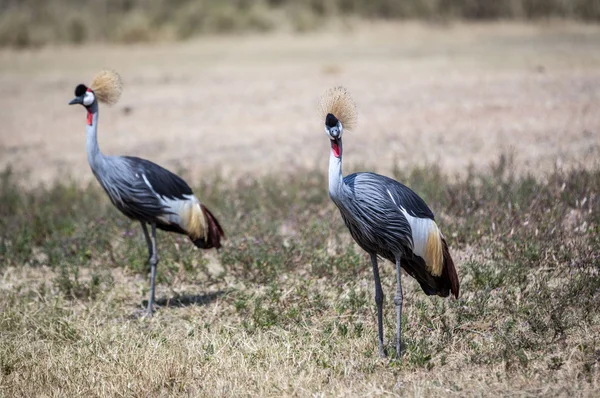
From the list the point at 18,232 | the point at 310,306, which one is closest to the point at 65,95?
the point at 18,232

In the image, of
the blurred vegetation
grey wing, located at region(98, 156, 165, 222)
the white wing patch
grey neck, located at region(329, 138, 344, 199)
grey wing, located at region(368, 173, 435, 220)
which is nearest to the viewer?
grey neck, located at region(329, 138, 344, 199)

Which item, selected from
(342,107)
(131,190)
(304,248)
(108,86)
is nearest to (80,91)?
(108,86)

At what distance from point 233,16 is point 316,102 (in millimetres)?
8766

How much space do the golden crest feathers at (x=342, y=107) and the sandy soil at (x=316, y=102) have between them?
3.41 metres

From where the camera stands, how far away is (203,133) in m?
11.7

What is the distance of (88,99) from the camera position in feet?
21.0

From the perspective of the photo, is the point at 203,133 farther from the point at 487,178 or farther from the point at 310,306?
the point at 310,306

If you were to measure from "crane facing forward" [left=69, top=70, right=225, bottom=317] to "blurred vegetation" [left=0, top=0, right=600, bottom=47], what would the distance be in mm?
13458

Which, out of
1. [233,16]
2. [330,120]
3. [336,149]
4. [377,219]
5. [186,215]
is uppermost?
[233,16]

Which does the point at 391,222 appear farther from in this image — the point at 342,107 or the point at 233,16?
the point at 233,16

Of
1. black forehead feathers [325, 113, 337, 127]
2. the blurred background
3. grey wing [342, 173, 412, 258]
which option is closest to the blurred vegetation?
the blurred background

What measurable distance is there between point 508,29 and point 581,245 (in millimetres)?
12912

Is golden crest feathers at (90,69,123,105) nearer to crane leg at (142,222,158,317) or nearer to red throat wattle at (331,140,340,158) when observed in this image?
crane leg at (142,222,158,317)

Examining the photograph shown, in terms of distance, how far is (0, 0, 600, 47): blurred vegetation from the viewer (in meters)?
19.1
